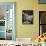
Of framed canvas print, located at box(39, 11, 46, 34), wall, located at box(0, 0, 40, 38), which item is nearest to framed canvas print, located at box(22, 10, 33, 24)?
wall, located at box(0, 0, 40, 38)

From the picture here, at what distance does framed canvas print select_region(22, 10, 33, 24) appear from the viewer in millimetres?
5160

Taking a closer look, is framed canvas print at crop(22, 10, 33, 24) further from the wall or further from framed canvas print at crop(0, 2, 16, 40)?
framed canvas print at crop(0, 2, 16, 40)

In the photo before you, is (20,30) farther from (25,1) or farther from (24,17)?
(25,1)

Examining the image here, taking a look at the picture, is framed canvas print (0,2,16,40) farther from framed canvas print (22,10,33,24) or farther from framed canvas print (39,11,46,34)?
framed canvas print (39,11,46,34)

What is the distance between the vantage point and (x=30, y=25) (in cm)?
517

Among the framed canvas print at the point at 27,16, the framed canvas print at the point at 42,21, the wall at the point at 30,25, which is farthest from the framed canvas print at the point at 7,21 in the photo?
the framed canvas print at the point at 42,21

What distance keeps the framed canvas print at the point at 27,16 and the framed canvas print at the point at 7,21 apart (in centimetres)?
38

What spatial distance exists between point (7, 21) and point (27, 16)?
0.78m

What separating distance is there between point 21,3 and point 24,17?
1.73 ft

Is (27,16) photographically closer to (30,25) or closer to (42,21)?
(30,25)

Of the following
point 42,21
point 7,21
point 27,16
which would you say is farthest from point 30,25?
point 7,21

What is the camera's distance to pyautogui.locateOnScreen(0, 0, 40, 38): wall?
5.14 meters

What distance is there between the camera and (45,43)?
1337 mm

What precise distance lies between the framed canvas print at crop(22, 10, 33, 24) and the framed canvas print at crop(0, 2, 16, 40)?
0.38 meters
